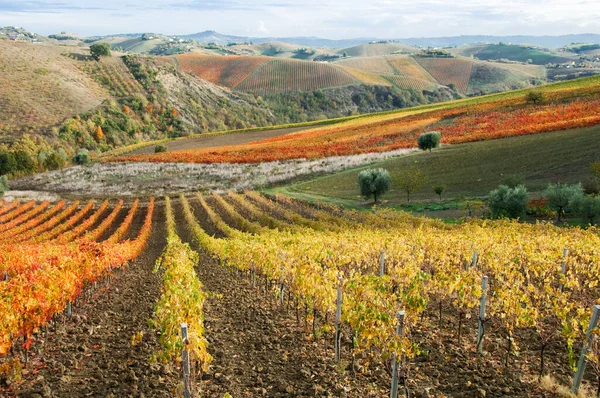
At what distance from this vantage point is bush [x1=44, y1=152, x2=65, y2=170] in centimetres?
8394

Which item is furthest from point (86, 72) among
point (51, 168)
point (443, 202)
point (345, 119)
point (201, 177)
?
point (443, 202)

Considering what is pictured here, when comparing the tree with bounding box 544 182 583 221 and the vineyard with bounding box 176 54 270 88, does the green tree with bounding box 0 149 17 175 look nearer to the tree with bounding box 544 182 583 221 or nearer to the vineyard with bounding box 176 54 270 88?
the tree with bounding box 544 182 583 221

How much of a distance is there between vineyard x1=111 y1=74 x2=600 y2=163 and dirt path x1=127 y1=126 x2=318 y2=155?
12965 millimetres

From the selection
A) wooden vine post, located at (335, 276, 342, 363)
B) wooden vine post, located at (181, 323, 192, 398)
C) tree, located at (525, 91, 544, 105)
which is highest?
tree, located at (525, 91, 544, 105)

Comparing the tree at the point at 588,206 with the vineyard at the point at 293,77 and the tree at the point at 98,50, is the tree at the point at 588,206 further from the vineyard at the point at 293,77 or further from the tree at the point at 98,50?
the tree at the point at 98,50

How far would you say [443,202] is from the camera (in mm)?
40750

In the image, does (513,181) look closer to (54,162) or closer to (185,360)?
(185,360)

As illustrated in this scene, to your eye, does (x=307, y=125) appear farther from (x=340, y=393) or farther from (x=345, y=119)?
(x=340, y=393)

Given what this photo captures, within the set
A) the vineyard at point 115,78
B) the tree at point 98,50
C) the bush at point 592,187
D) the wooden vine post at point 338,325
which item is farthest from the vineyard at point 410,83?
the wooden vine post at point 338,325

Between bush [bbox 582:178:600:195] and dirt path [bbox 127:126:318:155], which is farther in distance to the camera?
dirt path [bbox 127:126:318:155]

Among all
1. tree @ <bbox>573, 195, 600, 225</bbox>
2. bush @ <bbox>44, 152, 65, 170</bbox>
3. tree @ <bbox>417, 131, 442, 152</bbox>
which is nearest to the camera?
tree @ <bbox>573, 195, 600, 225</bbox>

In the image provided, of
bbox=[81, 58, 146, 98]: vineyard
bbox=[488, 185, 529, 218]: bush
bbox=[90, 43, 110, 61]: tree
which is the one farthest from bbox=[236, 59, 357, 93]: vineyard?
bbox=[488, 185, 529, 218]: bush

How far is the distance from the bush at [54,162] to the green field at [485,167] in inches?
2006

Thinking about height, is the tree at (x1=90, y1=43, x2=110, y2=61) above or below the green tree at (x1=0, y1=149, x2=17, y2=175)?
above
